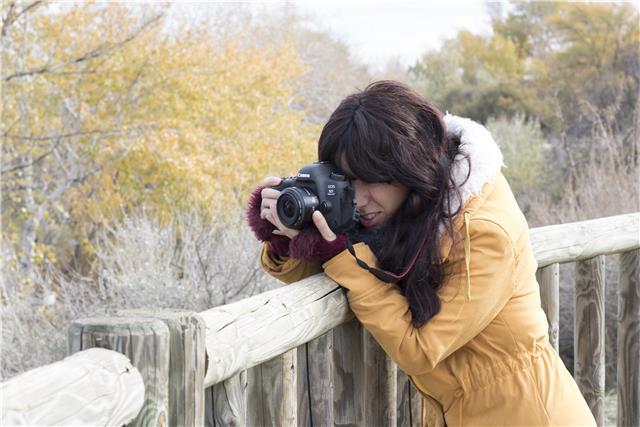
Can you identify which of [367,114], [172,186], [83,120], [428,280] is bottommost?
[172,186]

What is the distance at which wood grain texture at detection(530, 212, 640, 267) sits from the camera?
7.33ft

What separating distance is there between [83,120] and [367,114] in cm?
849

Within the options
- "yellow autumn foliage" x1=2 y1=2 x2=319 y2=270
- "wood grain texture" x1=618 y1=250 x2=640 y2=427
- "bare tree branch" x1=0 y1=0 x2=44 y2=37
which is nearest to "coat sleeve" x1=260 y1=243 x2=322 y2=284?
"wood grain texture" x1=618 y1=250 x2=640 y2=427

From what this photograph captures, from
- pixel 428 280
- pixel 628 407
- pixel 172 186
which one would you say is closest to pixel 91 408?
pixel 428 280

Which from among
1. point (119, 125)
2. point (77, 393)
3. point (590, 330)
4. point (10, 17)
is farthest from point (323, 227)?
point (119, 125)

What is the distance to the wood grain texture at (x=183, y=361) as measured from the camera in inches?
44.8

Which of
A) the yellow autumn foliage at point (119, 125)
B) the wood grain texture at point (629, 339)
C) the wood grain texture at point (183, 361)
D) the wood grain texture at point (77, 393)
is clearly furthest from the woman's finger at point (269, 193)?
the yellow autumn foliage at point (119, 125)

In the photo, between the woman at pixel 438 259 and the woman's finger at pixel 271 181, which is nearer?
the woman at pixel 438 259

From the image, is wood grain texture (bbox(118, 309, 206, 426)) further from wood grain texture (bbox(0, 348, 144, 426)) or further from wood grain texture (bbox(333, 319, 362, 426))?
wood grain texture (bbox(333, 319, 362, 426))

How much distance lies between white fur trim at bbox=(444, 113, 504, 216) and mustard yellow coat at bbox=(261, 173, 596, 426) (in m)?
0.03

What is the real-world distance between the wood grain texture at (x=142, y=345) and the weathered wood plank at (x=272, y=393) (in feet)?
1.58

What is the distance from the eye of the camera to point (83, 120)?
971 cm

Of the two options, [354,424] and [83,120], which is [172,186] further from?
[354,424]

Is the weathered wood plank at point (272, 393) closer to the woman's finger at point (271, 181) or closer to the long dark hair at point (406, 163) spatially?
the long dark hair at point (406, 163)
